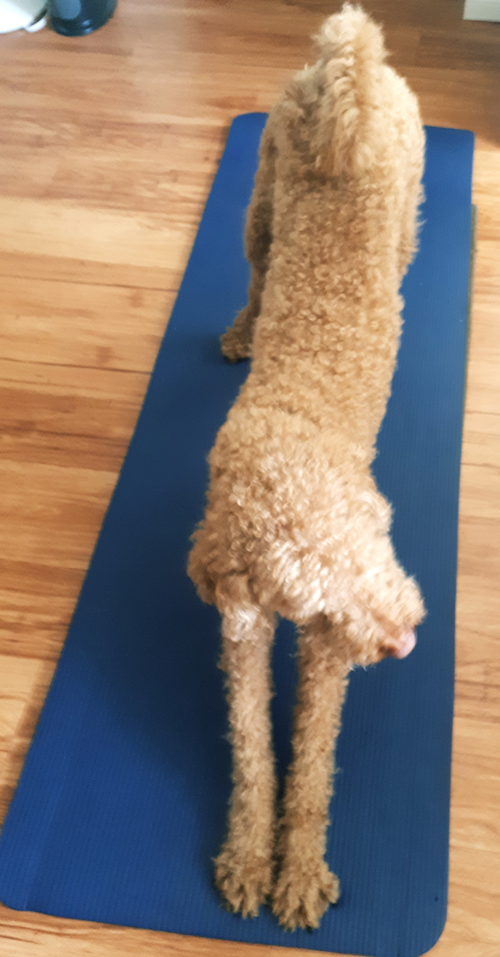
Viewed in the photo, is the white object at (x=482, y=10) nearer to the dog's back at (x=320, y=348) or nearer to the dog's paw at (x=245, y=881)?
the dog's back at (x=320, y=348)

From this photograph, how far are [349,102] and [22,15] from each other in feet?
6.15

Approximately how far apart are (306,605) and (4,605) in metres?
0.75

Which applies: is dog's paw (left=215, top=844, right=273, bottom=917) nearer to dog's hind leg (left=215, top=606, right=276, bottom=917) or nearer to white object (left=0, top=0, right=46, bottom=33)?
dog's hind leg (left=215, top=606, right=276, bottom=917)

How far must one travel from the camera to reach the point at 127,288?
164cm

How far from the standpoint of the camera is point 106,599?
121 cm

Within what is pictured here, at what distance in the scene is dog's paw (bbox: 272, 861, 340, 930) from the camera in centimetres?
92

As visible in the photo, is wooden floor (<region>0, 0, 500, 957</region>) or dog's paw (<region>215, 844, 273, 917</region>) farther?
wooden floor (<region>0, 0, 500, 957</region>)

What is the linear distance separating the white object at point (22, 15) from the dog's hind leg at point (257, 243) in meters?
1.56

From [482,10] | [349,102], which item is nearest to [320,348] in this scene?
[349,102]

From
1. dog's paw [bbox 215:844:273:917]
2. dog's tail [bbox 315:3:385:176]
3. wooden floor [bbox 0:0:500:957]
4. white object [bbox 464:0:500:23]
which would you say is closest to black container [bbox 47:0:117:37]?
wooden floor [bbox 0:0:500:957]

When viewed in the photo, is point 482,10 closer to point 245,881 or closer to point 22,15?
point 22,15

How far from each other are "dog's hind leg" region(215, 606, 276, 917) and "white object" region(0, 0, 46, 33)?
227 centimetres

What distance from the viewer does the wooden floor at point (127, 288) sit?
42.1 inches

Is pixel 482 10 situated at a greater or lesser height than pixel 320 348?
greater
